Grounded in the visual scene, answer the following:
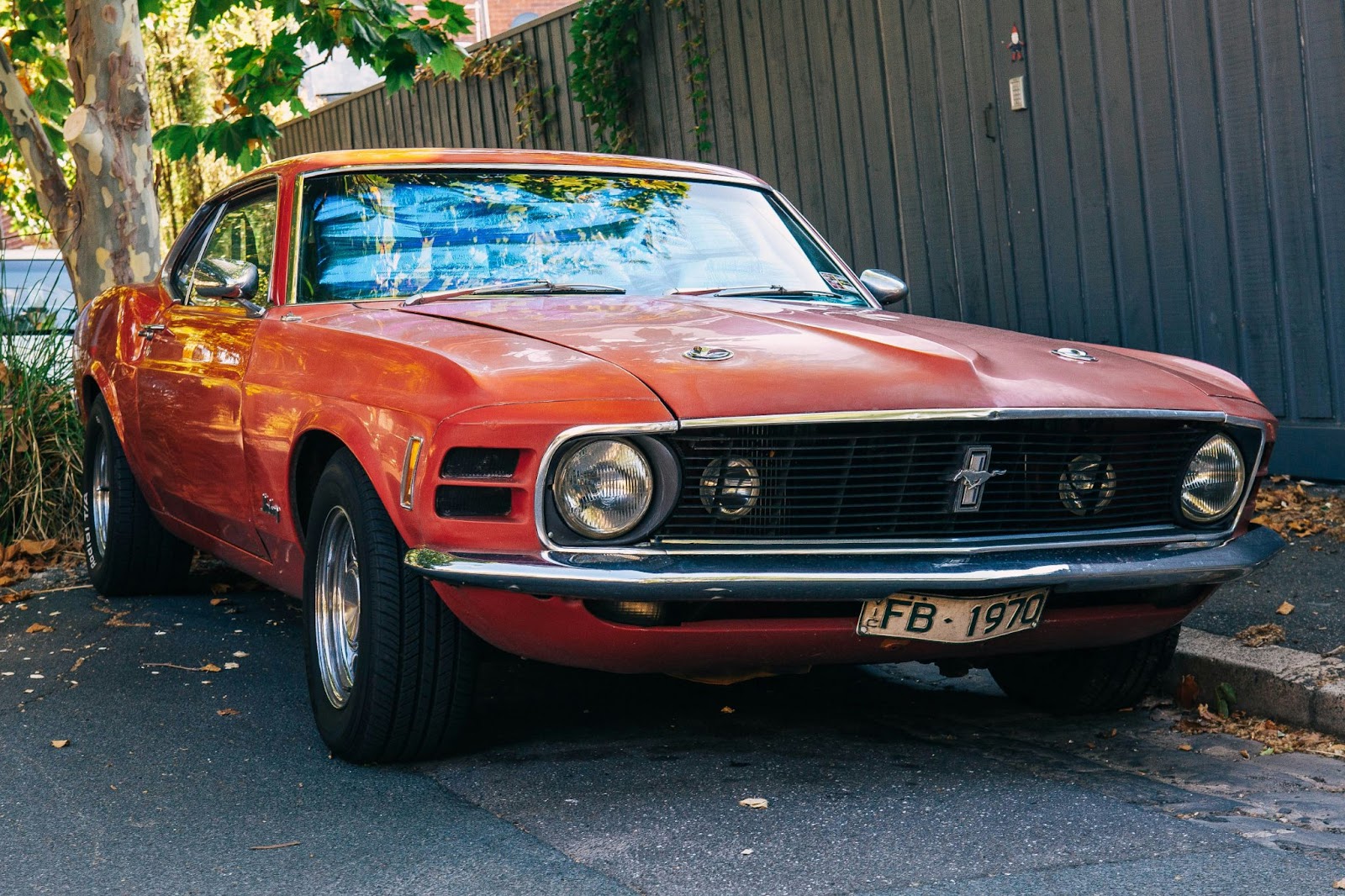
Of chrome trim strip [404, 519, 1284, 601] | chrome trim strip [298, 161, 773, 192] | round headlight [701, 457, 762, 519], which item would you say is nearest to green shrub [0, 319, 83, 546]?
chrome trim strip [298, 161, 773, 192]

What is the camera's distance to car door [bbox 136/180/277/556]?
15.2 feet

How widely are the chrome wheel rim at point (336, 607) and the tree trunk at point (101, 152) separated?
5.29m

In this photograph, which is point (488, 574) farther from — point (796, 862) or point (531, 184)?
point (531, 184)

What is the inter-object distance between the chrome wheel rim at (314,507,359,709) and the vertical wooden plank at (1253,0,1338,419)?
4.45 m

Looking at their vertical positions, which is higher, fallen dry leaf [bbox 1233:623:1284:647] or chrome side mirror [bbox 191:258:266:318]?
chrome side mirror [bbox 191:258:266:318]

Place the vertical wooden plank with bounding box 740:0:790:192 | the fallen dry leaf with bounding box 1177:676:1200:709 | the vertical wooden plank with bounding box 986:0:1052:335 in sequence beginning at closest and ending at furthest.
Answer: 1. the fallen dry leaf with bounding box 1177:676:1200:709
2. the vertical wooden plank with bounding box 986:0:1052:335
3. the vertical wooden plank with bounding box 740:0:790:192

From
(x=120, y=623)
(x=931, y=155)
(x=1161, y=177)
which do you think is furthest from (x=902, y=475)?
(x=931, y=155)

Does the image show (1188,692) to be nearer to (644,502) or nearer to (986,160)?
(644,502)

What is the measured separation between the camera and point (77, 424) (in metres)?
7.57

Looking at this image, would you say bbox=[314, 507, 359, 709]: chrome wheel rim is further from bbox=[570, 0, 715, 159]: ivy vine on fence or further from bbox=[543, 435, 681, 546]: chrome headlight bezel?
bbox=[570, 0, 715, 159]: ivy vine on fence

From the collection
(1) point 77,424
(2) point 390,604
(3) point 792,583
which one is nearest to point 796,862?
(3) point 792,583

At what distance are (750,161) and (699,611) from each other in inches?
271

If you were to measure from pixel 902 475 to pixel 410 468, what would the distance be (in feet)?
3.54

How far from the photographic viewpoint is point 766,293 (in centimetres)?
460
